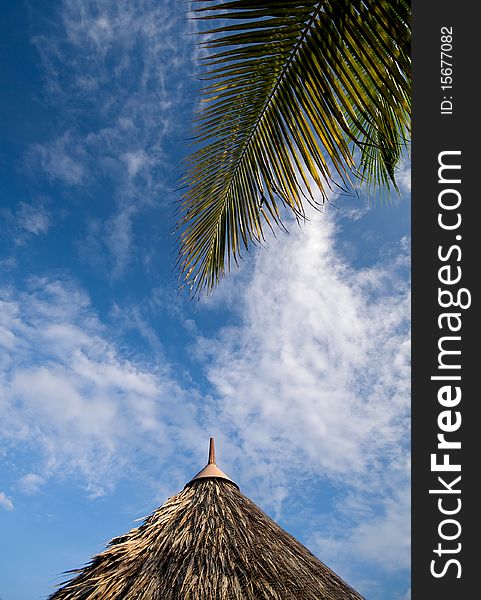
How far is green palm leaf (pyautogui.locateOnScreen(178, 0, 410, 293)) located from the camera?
5.40 feet

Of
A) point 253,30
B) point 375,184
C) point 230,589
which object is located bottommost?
point 230,589

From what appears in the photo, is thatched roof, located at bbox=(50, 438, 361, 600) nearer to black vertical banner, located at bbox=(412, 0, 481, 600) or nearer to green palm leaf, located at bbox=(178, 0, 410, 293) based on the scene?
black vertical banner, located at bbox=(412, 0, 481, 600)

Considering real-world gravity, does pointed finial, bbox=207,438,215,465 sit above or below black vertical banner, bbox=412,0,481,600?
above

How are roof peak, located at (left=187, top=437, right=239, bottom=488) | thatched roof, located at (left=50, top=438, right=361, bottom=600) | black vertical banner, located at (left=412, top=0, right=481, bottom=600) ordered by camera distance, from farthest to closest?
roof peak, located at (left=187, top=437, right=239, bottom=488) < thatched roof, located at (left=50, top=438, right=361, bottom=600) < black vertical banner, located at (left=412, top=0, right=481, bottom=600)

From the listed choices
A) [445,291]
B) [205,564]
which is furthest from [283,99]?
[205,564]

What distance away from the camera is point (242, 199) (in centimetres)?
234

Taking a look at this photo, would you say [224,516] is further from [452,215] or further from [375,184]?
[452,215]

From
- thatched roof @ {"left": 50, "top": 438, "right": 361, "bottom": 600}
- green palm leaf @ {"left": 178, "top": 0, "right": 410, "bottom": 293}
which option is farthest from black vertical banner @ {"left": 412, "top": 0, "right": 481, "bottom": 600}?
thatched roof @ {"left": 50, "top": 438, "right": 361, "bottom": 600}

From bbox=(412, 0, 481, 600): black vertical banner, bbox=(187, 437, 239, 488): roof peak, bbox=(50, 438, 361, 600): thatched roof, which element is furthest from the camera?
bbox=(187, 437, 239, 488): roof peak

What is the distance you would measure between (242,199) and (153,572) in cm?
277

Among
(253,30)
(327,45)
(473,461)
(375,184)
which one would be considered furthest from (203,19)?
(375,184)

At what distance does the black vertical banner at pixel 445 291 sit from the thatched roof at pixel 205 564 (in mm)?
2086

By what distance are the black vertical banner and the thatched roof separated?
2.09 metres

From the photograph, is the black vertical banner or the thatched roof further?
the thatched roof
